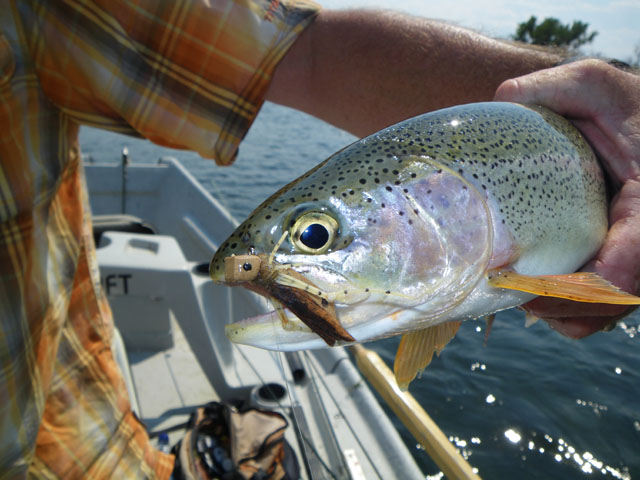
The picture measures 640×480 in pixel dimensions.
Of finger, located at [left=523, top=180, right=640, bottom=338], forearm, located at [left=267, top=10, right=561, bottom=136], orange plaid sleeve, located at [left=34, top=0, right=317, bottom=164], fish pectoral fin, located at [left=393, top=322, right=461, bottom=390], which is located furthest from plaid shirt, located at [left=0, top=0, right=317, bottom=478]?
finger, located at [left=523, top=180, right=640, bottom=338]

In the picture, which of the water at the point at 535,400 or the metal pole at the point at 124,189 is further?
the metal pole at the point at 124,189

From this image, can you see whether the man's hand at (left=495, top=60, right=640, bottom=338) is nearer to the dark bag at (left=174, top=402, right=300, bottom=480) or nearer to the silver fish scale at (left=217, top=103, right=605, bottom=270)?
the silver fish scale at (left=217, top=103, right=605, bottom=270)

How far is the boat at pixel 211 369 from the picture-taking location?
3.62 meters

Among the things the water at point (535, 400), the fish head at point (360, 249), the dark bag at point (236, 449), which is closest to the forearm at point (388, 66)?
the fish head at point (360, 249)

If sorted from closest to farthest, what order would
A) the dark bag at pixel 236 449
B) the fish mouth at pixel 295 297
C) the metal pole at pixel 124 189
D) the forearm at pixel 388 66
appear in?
the fish mouth at pixel 295 297 → the forearm at pixel 388 66 → the dark bag at pixel 236 449 → the metal pole at pixel 124 189

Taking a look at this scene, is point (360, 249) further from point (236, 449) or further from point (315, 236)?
point (236, 449)

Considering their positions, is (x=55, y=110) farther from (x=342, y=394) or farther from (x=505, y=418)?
(x=505, y=418)

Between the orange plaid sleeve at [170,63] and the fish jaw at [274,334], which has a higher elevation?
the orange plaid sleeve at [170,63]

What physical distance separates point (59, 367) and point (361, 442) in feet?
8.19

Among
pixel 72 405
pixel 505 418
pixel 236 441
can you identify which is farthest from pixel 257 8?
pixel 505 418

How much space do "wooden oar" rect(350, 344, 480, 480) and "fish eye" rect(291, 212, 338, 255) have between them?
82.5 inches

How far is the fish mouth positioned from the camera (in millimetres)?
1124

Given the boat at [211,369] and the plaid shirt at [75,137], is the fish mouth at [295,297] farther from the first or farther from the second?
the boat at [211,369]

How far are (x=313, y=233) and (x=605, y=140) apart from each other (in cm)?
131
